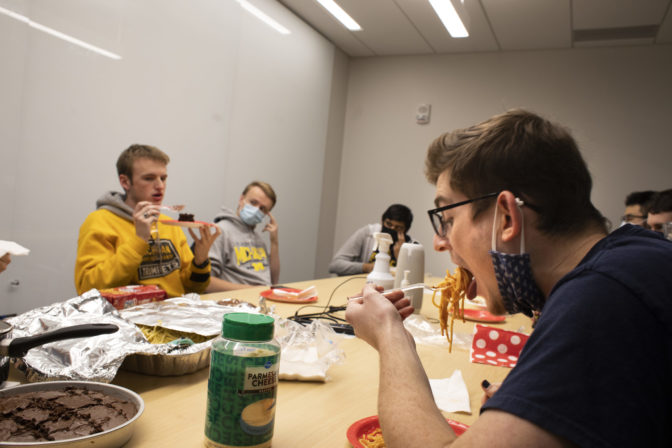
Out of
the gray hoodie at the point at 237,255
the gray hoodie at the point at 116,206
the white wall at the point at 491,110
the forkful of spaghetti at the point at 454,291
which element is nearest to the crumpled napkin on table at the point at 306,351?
the forkful of spaghetti at the point at 454,291

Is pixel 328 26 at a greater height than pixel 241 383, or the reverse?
pixel 328 26

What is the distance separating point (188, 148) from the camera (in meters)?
3.71

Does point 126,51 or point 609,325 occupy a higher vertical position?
point 126,51

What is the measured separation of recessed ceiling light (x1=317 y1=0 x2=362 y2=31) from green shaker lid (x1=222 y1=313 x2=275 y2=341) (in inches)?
162

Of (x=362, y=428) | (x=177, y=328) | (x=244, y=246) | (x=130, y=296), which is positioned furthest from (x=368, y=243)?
(x=362, y=428)

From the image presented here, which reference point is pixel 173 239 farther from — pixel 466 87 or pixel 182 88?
pixel 466 87

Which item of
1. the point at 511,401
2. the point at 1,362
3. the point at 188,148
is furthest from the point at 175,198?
the point at 511,401

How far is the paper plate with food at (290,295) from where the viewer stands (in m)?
2.12

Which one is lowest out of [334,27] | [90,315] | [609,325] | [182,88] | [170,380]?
[170,380]

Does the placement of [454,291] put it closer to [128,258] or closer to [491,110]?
[128,258]

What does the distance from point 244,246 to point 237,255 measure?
0.11 m

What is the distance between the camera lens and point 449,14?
3635 millimetres

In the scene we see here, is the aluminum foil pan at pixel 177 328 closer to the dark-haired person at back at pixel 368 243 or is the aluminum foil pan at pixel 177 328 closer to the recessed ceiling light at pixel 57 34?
the recessed ceiling light at pixel 57 34

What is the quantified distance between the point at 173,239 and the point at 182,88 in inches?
59.4
